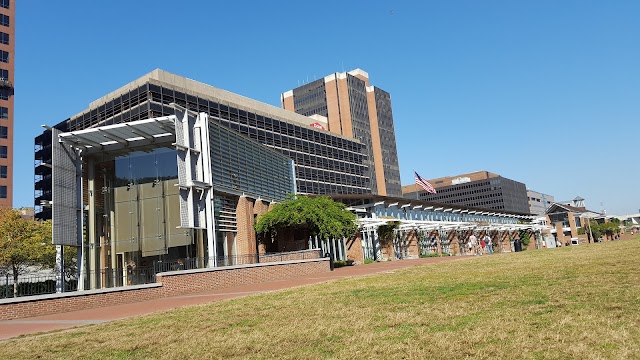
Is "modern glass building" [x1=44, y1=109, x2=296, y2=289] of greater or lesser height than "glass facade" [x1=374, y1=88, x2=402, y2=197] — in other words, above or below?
below

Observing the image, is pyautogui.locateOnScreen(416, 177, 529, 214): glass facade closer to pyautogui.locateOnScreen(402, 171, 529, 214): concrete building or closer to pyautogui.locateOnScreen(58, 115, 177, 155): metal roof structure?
pyautogui.locateOnScreen(402, 171, 529, 214): concrete building

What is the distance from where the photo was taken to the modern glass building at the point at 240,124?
225 ft

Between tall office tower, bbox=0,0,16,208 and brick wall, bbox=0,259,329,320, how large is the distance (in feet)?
202

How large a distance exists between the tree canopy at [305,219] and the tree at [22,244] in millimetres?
19662

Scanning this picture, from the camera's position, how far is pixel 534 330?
218 inches

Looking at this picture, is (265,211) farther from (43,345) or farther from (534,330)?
(534,330)

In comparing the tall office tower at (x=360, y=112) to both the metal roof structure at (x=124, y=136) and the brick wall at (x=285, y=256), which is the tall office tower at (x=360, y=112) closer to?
the brick wall at (x=285, y=256)

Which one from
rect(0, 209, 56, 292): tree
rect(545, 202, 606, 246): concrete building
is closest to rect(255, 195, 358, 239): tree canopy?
rect(0, 209, 56, 292): tree

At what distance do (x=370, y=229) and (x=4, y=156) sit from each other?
57.9 meters

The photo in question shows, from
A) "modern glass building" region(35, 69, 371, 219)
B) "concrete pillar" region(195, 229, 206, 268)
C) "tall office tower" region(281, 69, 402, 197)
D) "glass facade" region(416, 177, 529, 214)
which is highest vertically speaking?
"tall office tower" region(281, 69, 402, 197)

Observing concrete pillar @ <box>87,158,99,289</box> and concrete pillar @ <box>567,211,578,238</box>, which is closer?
concrete pillar @ <box>87,158,99,289</box>

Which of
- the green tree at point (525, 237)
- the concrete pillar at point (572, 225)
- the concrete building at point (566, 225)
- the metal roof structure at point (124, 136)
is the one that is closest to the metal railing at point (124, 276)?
the metal roof structure at point (124, 136)

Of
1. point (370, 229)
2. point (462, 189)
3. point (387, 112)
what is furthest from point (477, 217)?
point (462, 189)

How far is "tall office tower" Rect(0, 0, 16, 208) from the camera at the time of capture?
70.2m
